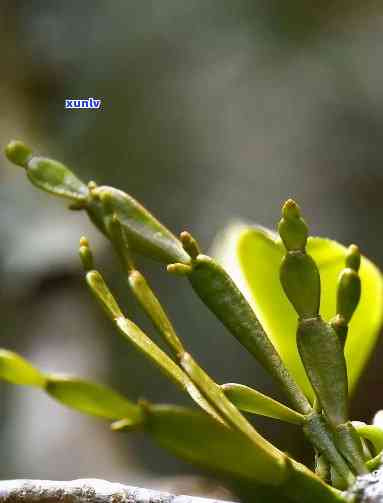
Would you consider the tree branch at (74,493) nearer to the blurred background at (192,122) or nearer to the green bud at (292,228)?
the green bud at (292,228)

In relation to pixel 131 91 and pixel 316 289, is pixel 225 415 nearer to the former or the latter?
pixel 316 289

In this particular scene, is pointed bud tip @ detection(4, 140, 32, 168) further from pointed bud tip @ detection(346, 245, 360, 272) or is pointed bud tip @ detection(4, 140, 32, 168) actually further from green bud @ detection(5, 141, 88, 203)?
pointed bud tip @ detection(346, 245, 360, 272)

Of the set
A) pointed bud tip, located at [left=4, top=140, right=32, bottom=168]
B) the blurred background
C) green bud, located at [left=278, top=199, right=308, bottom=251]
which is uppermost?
pointed bud tip, located at [left=4, top=140, right=32, bottom=168]

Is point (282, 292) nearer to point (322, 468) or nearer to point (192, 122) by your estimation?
point (322, 468)

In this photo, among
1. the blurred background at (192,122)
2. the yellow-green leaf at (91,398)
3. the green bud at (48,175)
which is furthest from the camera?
the blurred background at (192,122)

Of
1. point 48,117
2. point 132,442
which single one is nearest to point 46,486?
point 132,442

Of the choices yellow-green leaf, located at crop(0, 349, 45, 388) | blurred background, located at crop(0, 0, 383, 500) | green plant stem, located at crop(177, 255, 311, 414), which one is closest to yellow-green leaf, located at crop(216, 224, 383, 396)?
green plant stem, located at crop(177, 255, 311, 414)

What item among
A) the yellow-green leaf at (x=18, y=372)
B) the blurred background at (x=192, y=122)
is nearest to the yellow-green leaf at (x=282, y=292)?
the yellow-green leaf at (x=18, y=372)
